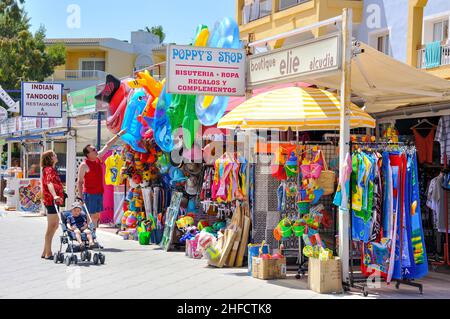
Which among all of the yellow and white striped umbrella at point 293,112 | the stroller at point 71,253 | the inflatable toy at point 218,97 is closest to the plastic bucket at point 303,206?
the yellow and white striped umbrella at point 293,112

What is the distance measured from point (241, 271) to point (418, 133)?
3.76 metres

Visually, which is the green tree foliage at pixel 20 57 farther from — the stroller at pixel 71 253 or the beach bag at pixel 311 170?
the beach bag at pixel 311 170

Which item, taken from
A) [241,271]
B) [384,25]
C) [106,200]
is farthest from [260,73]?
[384,25]

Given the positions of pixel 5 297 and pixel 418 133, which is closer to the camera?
pixel 5 297

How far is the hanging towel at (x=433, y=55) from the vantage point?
1806 centimetres

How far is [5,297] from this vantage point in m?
7.53

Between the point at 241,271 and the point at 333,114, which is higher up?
the point at 333,114

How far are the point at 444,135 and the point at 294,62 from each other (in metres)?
2.86

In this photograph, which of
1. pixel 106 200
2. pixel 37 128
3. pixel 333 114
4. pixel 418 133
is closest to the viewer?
pixel 333 114

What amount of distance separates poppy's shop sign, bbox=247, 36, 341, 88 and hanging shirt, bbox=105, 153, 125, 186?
17.2 ft

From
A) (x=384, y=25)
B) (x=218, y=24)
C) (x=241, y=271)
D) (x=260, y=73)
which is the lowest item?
(x=241, y=271)

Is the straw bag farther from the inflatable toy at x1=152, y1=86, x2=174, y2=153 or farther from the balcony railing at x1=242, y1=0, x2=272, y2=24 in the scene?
the balcony railing at x1=242, y1=0, x2=272, y2=24
